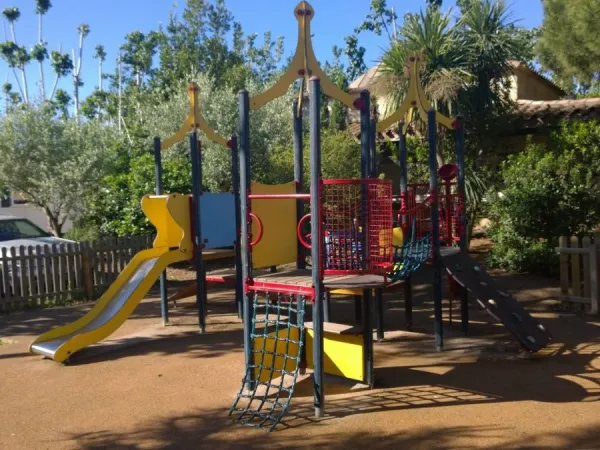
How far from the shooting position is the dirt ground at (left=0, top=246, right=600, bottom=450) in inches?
176

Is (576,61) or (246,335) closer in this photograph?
(246,335)

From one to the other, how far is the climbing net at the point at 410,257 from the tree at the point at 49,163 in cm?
1085

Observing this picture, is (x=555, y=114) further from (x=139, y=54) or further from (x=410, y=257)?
(x=139, y=54)

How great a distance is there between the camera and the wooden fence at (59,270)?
1020 cm

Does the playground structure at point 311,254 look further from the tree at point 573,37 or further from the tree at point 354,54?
the tree at point 354,54

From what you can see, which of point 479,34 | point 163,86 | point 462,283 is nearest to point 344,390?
point 462,283

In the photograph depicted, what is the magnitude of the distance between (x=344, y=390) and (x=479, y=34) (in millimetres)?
10226

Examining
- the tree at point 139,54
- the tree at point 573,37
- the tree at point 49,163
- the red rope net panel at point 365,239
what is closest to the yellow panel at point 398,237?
the red rope net panel at point 365,239

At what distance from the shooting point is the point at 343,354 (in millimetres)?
5754

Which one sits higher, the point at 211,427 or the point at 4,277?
the point at 4,277

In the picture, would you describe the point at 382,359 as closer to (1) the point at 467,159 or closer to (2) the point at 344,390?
(2) the point at 344,390

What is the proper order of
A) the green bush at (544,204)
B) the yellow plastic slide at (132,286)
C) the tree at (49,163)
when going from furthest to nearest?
the tree at (49,163)
the green bush at (544,204)
the yellow plastic slide at (132,286)

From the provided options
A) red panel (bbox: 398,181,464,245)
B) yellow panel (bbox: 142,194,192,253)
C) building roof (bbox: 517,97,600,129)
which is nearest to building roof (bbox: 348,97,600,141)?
building roof (bbox: 517,97,600,129)

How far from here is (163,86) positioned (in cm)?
3359
